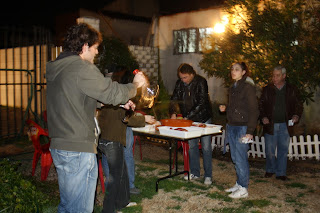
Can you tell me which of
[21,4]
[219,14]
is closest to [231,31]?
[219,14]

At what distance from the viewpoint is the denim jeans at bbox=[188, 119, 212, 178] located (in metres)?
5.82

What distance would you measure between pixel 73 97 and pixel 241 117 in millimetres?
3096

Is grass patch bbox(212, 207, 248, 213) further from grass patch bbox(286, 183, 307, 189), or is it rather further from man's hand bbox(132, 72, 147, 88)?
man's hand bbox(132, 72, 147, 88)

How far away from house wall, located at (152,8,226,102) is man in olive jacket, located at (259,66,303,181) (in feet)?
24.4

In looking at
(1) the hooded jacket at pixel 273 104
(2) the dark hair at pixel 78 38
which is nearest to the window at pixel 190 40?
(1) the hooded jacket at pixel 273 104

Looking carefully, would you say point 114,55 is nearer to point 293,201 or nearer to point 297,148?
point 297,148

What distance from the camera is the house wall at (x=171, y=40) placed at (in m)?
14.0

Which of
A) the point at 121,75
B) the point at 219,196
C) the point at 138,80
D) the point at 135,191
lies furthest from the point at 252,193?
Result: the point at 138,80

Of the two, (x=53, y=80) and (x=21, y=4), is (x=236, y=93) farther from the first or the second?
(x=21, y=4)

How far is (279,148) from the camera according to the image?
6309 millimetres

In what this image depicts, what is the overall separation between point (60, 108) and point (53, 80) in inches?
9.7

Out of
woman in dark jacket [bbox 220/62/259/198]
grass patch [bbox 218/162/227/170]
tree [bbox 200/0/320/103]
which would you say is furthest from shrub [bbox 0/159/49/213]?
tree [bbox 200/0/320/103]

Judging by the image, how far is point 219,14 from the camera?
44.1 feet

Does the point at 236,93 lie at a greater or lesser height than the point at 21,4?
lesser
